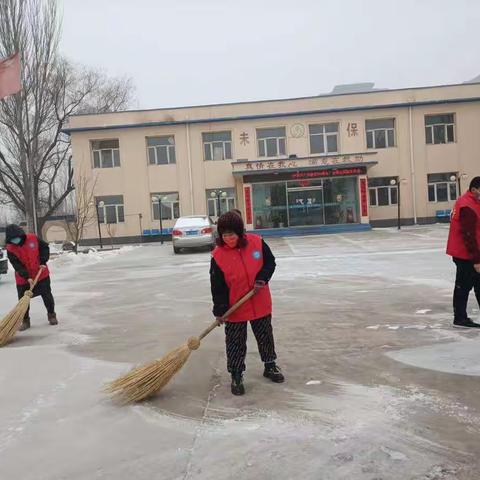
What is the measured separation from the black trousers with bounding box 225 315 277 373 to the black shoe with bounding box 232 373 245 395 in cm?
4

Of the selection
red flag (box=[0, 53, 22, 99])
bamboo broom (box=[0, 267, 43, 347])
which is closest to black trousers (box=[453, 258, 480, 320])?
bamboo broom (box=[0, 267, 43, 347])

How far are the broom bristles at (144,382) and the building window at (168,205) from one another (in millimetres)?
26124

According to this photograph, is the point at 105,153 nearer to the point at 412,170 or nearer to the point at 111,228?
the point at 111,228

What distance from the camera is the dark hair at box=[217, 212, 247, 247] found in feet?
13.7

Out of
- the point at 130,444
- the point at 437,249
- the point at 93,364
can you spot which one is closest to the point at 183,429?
the point at 130,444

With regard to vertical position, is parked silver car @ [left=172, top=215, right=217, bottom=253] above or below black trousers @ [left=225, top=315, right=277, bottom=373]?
above

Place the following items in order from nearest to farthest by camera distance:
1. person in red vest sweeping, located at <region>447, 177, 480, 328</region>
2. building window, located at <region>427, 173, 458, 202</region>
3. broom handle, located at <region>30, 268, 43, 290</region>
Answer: person in red vest sweeping, located at <region>447, 177, 480, 328</region>, broom handle, located at <region>30, 268, 43, 290</region>, building window, located at <region>427, 173, 458, 202</region>

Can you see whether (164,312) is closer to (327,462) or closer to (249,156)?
(327,462)

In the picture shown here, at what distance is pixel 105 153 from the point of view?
30516 mm

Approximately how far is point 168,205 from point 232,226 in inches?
1038

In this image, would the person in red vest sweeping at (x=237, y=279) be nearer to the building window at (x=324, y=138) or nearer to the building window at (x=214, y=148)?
the building window at (x=214, y=148)

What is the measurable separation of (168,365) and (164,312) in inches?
146

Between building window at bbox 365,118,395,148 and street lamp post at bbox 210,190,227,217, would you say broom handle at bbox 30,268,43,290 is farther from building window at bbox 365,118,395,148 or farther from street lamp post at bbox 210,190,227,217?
building window at bbox 365,118,395,148

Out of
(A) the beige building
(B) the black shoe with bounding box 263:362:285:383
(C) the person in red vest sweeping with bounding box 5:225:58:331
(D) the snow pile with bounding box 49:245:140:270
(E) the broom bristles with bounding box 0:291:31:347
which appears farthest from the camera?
(A) the beige building
